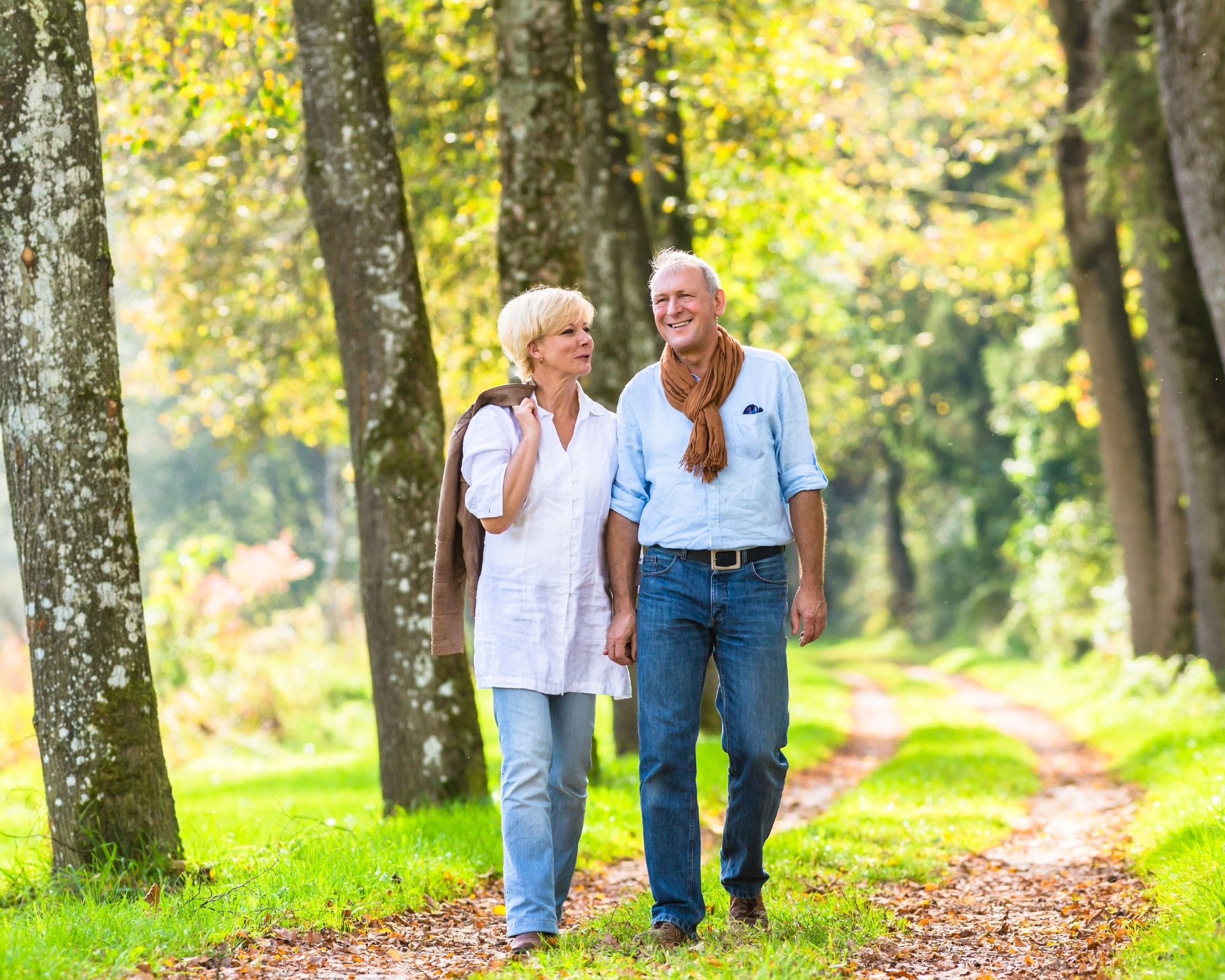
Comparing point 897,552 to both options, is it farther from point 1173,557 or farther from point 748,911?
point 748,911

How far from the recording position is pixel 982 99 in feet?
63.5

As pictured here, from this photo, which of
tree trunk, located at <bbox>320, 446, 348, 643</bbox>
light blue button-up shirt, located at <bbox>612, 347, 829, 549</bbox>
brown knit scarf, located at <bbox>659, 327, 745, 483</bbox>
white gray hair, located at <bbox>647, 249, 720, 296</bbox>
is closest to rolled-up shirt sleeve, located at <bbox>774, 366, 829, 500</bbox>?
light blue button-up shirt, located at <bbox>612, 347, 829, 549</bbox>

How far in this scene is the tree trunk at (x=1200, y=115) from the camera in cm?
1020

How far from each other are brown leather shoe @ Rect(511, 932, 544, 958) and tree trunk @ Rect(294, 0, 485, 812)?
2.93 m

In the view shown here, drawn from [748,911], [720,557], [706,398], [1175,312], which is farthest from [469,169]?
[748,911]

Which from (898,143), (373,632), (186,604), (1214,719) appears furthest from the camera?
(186,604)

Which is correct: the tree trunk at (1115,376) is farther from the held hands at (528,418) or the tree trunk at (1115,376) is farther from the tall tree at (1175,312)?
the held hands at (528,418)

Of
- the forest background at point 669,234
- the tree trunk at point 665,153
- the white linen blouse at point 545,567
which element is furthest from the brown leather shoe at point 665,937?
the tree trunk at point 665,153

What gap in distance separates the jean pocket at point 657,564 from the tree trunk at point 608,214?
Answer: 6.14 m

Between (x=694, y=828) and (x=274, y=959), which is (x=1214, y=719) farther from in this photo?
(x=274, y=959)

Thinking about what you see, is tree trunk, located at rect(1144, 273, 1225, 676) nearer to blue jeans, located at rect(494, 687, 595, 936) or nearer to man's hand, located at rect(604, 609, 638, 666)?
man's hand, located at rect(604, 609, 638, 666)

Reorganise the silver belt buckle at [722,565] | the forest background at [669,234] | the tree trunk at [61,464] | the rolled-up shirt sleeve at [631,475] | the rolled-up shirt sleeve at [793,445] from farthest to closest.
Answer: the forest background at [669,234]
the tree trunk at [61,464]
the rolled-up shirt sleeve at [631,475]
the rolled-up shirt sleeve at [793,445]
the silver belt buckle at [722,565]

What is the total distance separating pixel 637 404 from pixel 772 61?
31.7 feet

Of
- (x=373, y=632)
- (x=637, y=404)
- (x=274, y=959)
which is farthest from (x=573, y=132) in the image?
(x=274, y=959)
